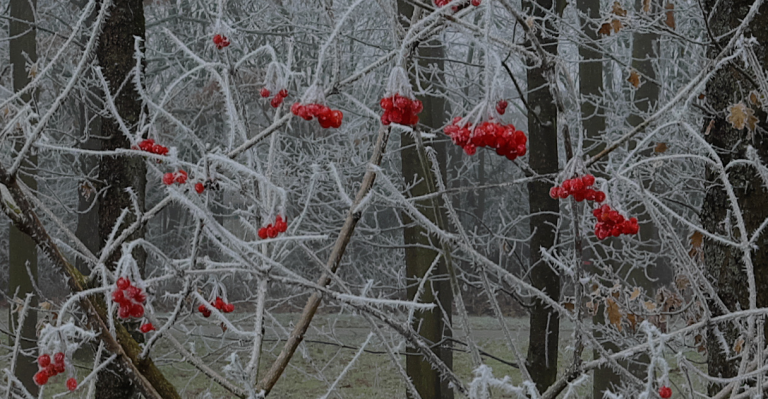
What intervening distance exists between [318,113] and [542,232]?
12.3ft

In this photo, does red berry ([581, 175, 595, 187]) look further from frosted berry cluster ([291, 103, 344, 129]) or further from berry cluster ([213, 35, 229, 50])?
berry cluster ([213, 35, 229, 50])

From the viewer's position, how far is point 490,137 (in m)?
1.51

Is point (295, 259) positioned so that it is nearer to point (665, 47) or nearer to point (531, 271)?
point (665, 47)

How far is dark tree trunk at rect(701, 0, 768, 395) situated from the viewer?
3154 millimetres

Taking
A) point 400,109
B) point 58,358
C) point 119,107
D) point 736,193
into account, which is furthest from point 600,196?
point 119,107

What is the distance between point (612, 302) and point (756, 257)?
684 mm

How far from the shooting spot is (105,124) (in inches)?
161

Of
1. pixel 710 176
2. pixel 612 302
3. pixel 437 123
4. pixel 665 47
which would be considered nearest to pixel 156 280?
pixel 612 302

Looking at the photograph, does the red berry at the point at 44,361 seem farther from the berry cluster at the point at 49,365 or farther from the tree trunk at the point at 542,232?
the tree trunk at the point at 542,232

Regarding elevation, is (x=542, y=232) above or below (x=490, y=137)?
below

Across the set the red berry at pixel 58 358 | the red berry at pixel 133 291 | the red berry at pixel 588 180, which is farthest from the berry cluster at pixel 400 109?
the red berry at pixel 58 358

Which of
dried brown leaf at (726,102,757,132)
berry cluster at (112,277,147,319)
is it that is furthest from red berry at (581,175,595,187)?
dried brown leaf at (726,102,757,132)

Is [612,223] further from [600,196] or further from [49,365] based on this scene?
[49,365]

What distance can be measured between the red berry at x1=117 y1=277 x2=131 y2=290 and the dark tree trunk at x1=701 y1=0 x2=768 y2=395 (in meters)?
2.64
